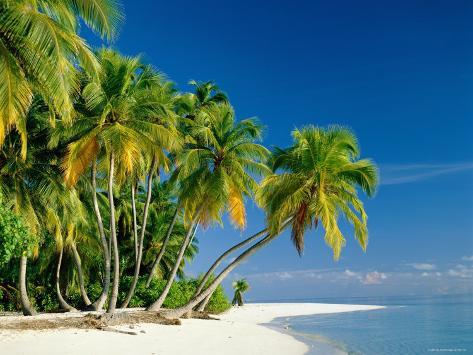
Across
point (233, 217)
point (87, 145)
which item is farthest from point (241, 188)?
point (87, 145)

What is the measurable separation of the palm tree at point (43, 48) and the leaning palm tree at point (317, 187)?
862 cm

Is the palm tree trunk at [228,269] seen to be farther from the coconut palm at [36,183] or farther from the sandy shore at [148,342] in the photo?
the coconut palm at [36,183]

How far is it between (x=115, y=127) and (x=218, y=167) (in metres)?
4.69

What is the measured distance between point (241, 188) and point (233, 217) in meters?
1.17

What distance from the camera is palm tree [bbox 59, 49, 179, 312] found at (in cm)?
1634

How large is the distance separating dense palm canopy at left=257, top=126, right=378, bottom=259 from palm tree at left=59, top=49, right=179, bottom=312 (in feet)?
13.6

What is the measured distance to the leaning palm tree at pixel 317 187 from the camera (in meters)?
17.5

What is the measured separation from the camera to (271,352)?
40.8ft

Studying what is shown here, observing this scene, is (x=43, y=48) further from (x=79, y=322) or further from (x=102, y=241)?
(x=102, y=241)

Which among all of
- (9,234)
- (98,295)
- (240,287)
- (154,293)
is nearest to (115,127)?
(9,234)

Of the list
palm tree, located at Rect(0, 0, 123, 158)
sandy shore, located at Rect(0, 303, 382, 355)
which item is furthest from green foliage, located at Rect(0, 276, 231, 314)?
palm tree, located at Rect(0, 0, 123, 158)

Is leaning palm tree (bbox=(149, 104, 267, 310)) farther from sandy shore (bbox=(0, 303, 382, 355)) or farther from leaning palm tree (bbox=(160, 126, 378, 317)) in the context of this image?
sandy shore (bbox=(0, 303, 382, 355))

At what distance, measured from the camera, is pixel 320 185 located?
17.3m

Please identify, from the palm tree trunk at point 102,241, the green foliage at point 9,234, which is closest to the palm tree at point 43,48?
the green foliage at point 9,234
